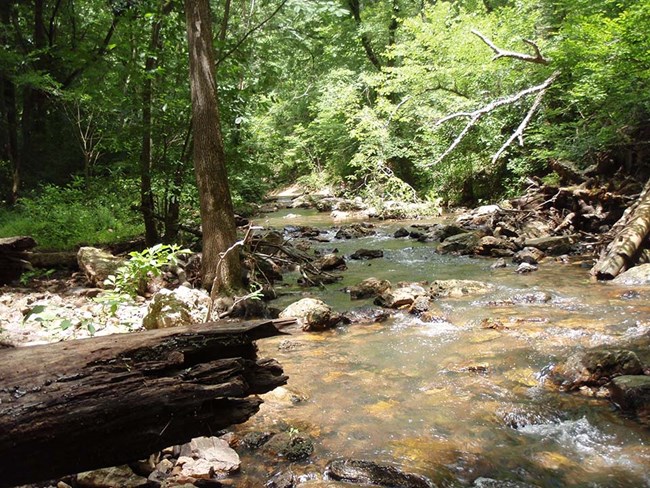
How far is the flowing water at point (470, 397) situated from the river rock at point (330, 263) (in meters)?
2.55

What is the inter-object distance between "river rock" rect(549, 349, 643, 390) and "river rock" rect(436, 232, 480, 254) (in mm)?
7158

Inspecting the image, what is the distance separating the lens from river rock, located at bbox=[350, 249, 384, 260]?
11.5 metres

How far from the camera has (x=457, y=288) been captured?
→ 25.3 ft

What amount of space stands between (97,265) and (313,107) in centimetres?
2274

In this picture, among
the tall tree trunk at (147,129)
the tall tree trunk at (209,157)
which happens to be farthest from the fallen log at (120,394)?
the tall tree trunk at (147,129)

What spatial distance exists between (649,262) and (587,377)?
18.1ft

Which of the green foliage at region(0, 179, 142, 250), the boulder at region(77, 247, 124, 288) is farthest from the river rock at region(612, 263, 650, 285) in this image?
Result: the green foliage at region(0, 179, 142, 250)

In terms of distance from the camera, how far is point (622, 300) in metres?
6.48

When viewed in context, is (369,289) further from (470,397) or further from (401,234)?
(401,234)

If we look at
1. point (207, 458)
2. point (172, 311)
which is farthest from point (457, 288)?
point (207, 458)

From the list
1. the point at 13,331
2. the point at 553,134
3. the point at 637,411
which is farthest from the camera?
the point at 553,134

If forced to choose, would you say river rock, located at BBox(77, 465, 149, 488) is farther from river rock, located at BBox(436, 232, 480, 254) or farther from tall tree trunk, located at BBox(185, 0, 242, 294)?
river rock, located at BBox(436, 232, 480, 254)

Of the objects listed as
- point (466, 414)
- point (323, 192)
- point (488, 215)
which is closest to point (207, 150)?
point (466, 414)

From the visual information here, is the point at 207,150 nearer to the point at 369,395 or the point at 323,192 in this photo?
the point at 369,395
